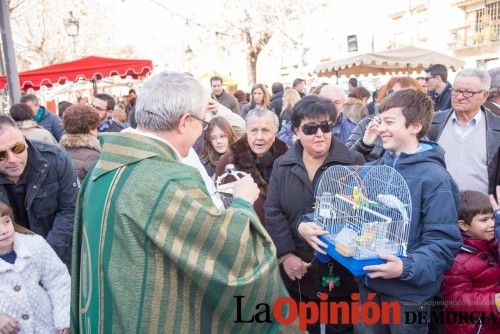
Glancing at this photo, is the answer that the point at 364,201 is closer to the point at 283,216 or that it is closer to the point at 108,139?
the point at 283,216

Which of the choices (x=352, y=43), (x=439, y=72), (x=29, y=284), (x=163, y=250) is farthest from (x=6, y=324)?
(x=352, y=43)

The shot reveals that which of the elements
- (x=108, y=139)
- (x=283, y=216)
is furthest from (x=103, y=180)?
(x=283, y=216)

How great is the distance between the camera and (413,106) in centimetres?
265

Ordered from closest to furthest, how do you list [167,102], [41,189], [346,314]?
[167,102] → [346,314] → [41,189]

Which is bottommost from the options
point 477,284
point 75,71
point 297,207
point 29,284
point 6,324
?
point 477,284

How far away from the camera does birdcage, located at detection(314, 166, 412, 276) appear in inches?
95.2

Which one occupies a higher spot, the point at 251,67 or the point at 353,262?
the point at 251,67

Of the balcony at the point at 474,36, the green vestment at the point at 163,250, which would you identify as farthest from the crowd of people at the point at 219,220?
the balcony at the point at 474,36

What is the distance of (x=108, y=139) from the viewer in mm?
1979

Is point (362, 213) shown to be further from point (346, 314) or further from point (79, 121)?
point (79, 121)

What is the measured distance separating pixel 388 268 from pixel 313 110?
1.25 m

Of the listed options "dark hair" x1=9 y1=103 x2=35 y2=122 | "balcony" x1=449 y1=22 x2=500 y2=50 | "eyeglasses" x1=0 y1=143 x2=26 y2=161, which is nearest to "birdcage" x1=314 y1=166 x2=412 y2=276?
"eyeglasses" x1=0 y1=143 x2=26 y2=161

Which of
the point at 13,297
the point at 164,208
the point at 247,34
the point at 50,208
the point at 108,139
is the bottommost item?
the point at 13,297

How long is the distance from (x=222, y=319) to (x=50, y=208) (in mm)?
1948
